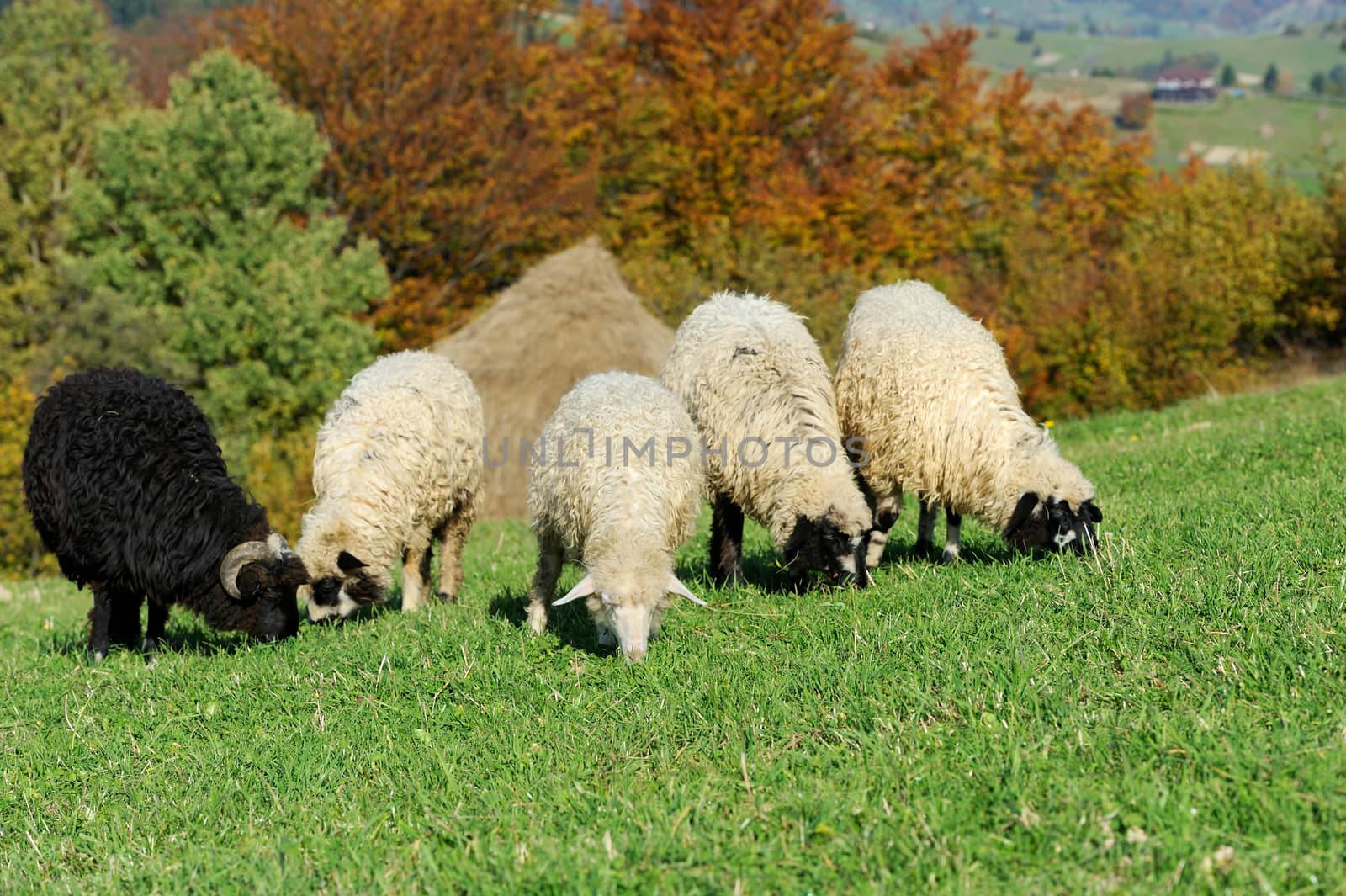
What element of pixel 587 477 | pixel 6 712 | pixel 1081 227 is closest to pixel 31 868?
pixel 6 712

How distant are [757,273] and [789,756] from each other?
2697 centimetres

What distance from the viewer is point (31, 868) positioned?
451 centimetres

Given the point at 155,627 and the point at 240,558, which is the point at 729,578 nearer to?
the point at 240,558

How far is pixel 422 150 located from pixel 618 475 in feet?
87.9

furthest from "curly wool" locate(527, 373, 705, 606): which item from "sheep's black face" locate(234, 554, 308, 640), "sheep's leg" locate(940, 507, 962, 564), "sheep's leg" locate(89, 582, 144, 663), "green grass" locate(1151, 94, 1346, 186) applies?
"green grass" locate(1151, 94, 1346, 186)

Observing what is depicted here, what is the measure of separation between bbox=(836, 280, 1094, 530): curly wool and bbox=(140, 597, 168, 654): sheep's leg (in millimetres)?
5644

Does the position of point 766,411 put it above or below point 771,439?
above

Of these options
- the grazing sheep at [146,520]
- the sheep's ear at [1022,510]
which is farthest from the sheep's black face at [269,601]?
the sheep's ear at [1022,510]

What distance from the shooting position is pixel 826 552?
22.8ft

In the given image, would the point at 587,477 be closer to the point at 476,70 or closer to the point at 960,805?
the point at 960,805

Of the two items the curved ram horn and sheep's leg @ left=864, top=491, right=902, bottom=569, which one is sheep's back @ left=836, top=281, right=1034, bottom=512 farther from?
the curved ram horn

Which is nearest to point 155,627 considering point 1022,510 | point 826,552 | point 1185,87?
point 826,552

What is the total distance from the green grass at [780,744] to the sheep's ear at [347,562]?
58 cm

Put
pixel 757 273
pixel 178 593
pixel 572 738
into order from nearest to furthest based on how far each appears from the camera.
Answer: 1. pixel 572 738
2. pixel 178 593
3. pixel 757 273
